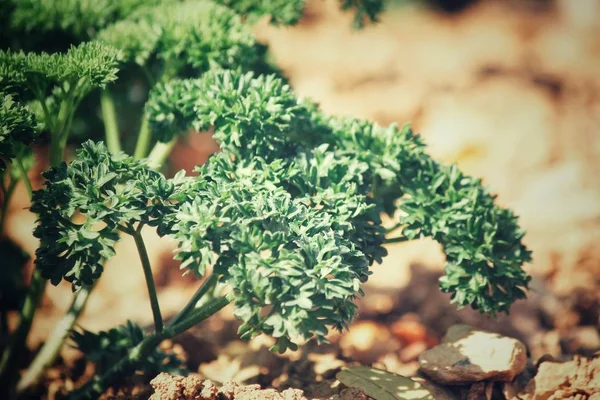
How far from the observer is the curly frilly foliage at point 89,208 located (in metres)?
2.65

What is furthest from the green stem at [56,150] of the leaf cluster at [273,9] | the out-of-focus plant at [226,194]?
the leaf cluster at [273,9]

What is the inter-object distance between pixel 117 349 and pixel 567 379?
11.7 ft

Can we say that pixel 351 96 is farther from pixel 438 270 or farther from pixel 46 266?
pixel 46 266

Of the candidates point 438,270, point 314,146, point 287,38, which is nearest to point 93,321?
point 314,146

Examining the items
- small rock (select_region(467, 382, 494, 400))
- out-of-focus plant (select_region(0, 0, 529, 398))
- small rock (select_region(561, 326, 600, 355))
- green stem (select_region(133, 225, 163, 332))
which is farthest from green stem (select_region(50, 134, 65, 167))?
small rock (select_region(561, 326, 600, 355))

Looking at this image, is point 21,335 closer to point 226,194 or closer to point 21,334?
point 21,334

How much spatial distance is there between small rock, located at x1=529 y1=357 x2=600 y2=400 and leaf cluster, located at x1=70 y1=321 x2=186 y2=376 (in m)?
2.81

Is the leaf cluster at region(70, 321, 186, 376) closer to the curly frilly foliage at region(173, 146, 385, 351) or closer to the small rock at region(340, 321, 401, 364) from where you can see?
the curly frilly foliage at region(173, 146, 385, 351)

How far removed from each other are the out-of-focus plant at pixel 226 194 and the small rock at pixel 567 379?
0.67m

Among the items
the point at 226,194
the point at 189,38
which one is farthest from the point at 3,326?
the point at 189,38

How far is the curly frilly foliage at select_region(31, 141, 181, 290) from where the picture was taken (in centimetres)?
265

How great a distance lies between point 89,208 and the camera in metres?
2.66

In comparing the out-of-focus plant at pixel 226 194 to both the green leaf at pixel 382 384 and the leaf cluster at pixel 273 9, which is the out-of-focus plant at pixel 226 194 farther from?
the green leaf at pixel 382 384

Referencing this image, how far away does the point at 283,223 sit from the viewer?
2705 millimetres
